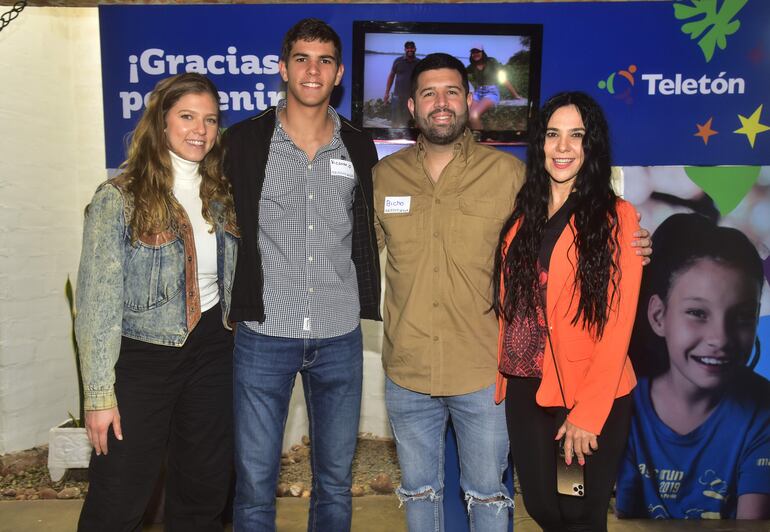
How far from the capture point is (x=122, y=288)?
2.34m

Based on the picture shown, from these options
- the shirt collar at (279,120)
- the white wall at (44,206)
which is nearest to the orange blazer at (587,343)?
the shirt collar at (279,120)

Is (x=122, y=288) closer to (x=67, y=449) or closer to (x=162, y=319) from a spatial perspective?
(x=162, y=319)

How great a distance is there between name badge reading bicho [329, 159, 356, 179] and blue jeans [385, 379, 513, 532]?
859mm

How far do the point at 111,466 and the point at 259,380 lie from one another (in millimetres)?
594

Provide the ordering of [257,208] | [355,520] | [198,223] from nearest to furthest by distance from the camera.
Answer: [198,223] < [257,208] < [355,520]

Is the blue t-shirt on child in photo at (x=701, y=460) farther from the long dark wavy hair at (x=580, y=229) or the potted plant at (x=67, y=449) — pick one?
the potted plant at (x=67, y=449)

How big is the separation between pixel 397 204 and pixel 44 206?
3.07 m

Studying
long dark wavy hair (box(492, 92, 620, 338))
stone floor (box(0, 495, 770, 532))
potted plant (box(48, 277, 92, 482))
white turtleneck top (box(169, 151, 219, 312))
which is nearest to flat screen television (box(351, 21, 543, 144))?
long dark wavy hair (box(492, 92, 620, 338))

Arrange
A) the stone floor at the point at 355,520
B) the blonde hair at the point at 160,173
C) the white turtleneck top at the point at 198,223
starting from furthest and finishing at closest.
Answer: the stone floor at the point at 355,520 < the white turtleneck top at the point at 198,223 < the blonde hair at the point at 160,173

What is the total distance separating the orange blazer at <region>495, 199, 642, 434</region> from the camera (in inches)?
87.7

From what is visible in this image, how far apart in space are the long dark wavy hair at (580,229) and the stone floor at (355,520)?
6.02ft

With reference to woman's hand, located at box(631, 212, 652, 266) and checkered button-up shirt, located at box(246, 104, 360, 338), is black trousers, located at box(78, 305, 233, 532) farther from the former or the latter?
woman's hand, located at box(631, 212, 652, 266)

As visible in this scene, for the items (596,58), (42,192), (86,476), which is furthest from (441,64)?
(86,476)

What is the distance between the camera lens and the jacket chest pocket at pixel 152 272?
2377mm
